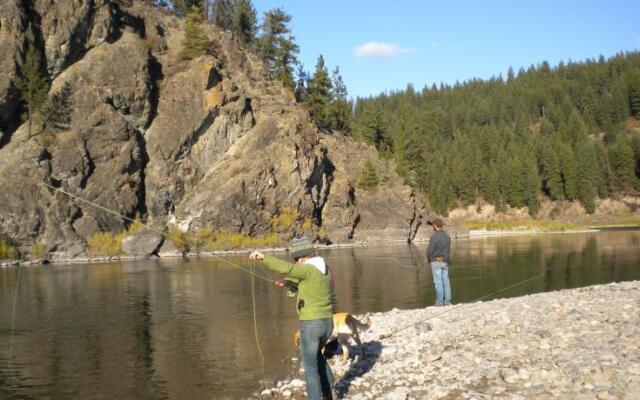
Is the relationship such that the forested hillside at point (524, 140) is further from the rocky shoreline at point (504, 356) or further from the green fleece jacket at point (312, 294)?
the green fleece jacket at point (312, 294)

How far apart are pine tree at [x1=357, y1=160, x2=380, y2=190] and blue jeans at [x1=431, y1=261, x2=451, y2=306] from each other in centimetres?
6675

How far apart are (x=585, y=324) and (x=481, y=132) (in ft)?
468

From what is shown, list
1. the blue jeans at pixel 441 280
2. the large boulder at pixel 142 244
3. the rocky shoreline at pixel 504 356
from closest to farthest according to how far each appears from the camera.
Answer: the rocky shoreline at pixel 504 356 < the blue jeans at pixel 441 280 < the large boulder at pixel 142 244

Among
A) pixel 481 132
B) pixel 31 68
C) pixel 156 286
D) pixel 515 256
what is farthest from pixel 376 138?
pixel 156 286

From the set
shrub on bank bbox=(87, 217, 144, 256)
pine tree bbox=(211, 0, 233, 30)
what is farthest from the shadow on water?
pine tree bbox=(211, 0, 233, 30)

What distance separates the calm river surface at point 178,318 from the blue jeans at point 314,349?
2.45 meters

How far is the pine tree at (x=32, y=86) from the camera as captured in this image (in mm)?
63750

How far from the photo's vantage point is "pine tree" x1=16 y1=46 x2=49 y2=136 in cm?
6375

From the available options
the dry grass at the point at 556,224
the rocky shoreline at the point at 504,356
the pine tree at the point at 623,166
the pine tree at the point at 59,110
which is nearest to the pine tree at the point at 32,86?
the pine tree at the point at 59,110

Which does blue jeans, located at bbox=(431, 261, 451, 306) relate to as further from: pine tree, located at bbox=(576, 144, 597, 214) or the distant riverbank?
pine tree, located at bbox=(576, 144, 597, 214)

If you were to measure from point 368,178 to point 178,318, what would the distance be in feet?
221

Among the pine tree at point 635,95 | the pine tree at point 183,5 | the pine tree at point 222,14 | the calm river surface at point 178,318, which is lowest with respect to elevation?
the calm river surface at point 178,318

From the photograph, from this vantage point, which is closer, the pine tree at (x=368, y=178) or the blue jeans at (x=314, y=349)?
the blue jeans at (x=314, y=349)

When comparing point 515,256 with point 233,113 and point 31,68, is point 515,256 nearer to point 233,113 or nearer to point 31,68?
point 233,113
